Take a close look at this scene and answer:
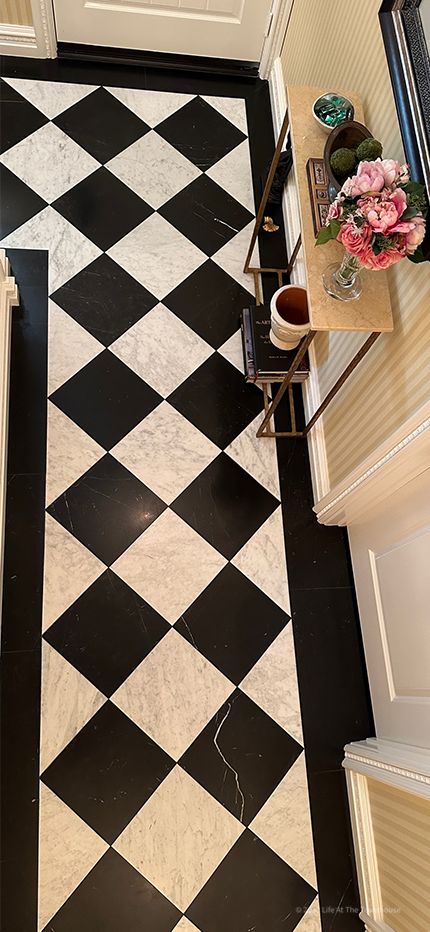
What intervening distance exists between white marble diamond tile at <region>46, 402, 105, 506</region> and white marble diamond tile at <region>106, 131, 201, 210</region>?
0.89 m

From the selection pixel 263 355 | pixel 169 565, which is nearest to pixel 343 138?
pixel 263 355

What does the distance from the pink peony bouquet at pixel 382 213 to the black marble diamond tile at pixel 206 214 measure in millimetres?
1186

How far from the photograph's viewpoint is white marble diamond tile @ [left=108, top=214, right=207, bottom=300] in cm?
241

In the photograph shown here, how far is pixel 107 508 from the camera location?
2.11 m

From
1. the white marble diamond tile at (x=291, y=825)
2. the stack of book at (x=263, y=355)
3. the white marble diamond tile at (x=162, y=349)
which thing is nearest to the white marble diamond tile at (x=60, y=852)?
the white marble diamond tile at (x=291, y=825)

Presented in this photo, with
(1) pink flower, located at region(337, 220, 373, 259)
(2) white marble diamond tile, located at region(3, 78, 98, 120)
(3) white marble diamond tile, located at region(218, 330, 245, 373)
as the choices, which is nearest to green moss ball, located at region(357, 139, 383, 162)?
(1) pink flower, located at region(337, 220, 373, 259)

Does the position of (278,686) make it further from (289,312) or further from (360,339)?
(289,312)

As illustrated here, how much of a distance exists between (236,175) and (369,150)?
3.80ft

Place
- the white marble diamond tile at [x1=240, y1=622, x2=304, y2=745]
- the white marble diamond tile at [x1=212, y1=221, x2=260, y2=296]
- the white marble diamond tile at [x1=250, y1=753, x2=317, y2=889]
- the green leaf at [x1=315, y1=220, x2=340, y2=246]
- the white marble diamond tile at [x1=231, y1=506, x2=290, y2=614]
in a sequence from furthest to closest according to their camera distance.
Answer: the white marble diamond tile at [x1=212, y1=221, x2=260, y2=296] < the white marble diamond tile at [x1=231, y1=506, x2=290, y2=614] < the white marble diamond tile at [x1=240, y1=622, x2=304, y2=745] < the white marble diamond tile at [x1=250, y1=753, x2=317, y2=889] < the green leaf at [x1=315, y1=220, x2=340, y2=246]

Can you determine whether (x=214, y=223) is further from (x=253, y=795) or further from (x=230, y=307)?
(x=253, y=795)

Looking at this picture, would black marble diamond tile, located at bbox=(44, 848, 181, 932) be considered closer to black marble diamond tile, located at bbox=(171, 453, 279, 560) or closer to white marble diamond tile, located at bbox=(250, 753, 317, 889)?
white marble diamond tile, located at bbox=(250, 753, 317, 889)

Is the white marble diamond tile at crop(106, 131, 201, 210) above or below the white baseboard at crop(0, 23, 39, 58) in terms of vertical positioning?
below

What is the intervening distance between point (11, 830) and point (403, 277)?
5.44 feet

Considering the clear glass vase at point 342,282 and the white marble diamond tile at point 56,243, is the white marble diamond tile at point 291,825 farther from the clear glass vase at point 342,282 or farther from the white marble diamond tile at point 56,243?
the white marble diamond tile at point 56,243
